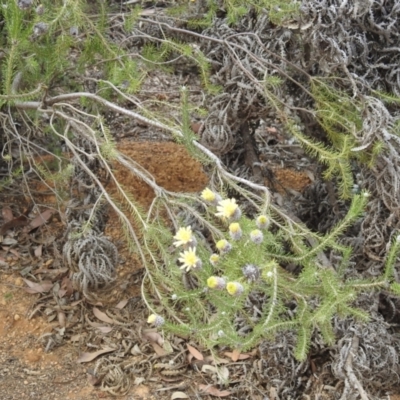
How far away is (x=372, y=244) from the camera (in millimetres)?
2787

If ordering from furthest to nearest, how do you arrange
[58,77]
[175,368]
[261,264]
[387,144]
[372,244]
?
1. [58,77]
2. [175,368]
3. [372,244]
4. [387,144]
5. [261,264]

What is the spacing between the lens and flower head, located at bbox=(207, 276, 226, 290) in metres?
1.88

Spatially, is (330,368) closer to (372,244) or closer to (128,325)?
(372,244)

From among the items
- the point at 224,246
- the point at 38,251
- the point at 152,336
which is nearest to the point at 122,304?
the point at 152,336

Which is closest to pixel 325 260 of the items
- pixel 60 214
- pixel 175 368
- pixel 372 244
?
pixel 372 244

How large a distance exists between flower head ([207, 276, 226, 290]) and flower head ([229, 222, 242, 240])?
0.12 metres

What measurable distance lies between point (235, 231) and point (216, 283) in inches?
6.3

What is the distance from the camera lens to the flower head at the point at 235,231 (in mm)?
1952

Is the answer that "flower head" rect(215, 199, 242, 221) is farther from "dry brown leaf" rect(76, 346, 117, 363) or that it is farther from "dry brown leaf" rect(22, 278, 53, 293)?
"dry brown leaf" rect(22, 278, 53, 293)

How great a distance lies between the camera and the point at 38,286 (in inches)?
131

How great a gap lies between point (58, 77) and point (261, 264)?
1.67 meters

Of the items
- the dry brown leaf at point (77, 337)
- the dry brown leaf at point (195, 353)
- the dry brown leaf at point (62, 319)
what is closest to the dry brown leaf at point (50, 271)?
the dry brown leaf at point (62, 319)

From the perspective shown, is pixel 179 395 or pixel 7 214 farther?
pixel 7 214

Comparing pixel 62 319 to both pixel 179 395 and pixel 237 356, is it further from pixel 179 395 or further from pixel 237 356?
pixel 237 356
